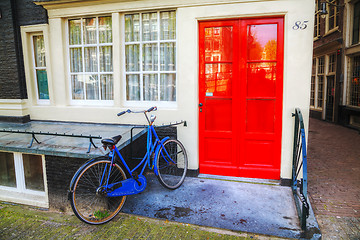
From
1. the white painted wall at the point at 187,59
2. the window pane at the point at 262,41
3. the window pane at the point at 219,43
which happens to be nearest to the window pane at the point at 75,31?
the white painted wall at the point at 187,59

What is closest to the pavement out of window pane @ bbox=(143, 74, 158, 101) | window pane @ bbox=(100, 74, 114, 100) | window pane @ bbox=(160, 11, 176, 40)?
window pane @ bbox=(143, 74, 158, 101)

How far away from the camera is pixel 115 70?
521 cm

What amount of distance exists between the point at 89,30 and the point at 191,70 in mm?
2412

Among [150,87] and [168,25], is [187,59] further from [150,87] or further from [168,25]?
[150,87]

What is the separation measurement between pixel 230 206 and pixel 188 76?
7.86ft

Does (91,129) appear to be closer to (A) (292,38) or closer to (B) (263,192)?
(B) (263,192)

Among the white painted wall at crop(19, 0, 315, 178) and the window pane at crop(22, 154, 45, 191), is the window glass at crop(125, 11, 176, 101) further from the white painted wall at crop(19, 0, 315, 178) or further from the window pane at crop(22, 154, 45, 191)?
the window pane at crop(22, 154, 45, 191)

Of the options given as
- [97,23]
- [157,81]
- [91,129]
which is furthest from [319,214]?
[97,23]

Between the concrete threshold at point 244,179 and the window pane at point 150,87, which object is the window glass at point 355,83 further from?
the window pane at point 150,87

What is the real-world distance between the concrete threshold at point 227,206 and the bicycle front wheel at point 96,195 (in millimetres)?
280

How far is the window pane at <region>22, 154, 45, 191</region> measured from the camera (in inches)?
178

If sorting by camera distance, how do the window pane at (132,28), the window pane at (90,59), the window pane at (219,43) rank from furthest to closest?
1. the window pane at (90,59)
2. the window pane at (132,28)
3. the window pane at (219,43)

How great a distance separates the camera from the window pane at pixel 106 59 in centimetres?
534

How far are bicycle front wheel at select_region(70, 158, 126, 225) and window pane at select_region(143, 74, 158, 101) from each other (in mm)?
1994
